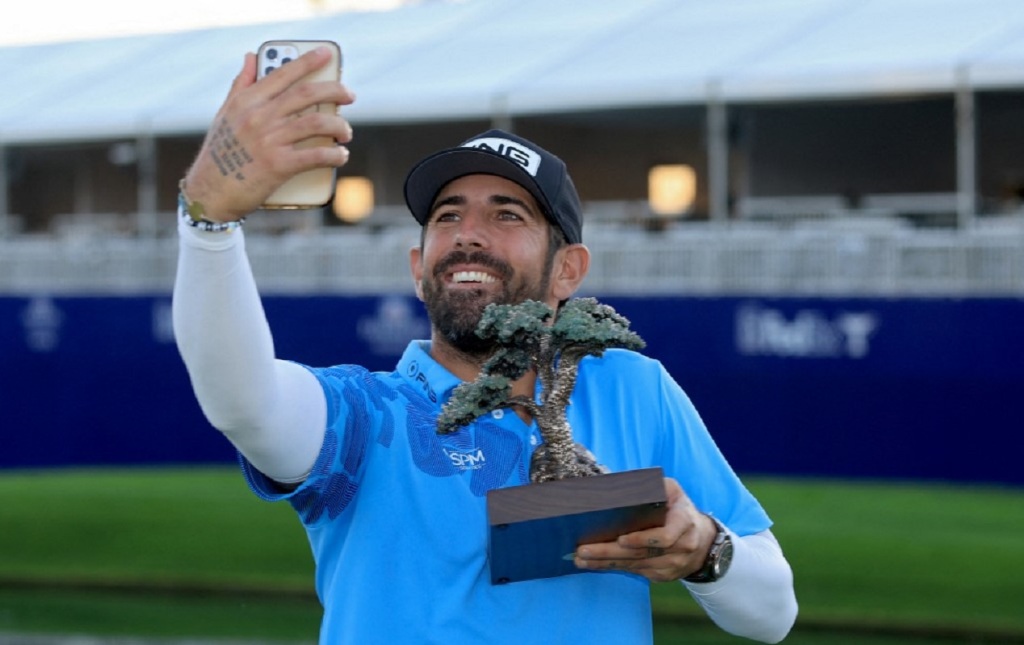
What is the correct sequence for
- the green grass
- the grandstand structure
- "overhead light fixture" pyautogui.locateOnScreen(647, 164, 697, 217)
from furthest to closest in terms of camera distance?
"overhead light fixture" pyautogui.locateOnScreen(647, 164, 697, 217) → the grandstand structure → the green grass

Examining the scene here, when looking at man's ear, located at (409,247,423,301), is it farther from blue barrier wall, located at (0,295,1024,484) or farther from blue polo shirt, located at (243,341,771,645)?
blue barrier wall, located at (0,295,1024,484)

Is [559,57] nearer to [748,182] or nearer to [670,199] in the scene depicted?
[748,182]

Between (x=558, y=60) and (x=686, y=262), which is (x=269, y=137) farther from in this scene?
(x=558, y=60)

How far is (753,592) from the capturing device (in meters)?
2.98

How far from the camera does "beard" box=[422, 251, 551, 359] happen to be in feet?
9.70

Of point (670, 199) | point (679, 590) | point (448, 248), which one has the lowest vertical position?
point (679, 590)

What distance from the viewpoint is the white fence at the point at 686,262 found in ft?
48.1

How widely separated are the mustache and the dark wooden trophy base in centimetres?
48

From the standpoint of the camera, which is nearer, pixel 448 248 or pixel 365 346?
pixel 448 248

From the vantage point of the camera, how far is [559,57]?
66.7ft

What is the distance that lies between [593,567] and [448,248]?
24.2 inches

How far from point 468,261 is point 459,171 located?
0.19 metres

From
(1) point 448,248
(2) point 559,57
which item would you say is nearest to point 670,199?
(2) point 559,57

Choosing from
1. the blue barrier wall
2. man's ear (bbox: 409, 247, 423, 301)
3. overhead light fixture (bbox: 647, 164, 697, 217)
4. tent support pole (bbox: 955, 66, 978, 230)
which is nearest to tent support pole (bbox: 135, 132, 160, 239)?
the blue barrier wall
